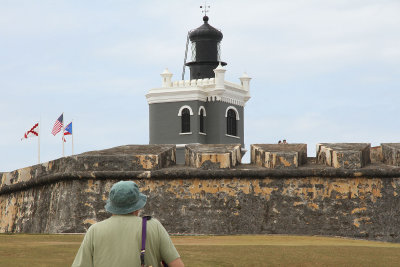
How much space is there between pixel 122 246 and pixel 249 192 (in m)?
13.0

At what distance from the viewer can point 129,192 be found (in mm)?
5086

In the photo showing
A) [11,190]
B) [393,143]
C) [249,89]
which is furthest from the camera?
[249,89]

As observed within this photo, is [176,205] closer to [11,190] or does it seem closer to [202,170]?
[202,170]

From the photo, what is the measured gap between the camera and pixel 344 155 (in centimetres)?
1809

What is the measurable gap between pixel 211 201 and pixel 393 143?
5.37 metres

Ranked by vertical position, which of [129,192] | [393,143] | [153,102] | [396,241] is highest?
[153,102]

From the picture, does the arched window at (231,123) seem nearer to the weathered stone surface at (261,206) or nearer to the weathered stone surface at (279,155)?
the weathered stone surface at (279,155)

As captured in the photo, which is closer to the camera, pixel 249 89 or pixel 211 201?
pixel 211 201

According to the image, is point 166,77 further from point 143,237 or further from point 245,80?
point 143,237

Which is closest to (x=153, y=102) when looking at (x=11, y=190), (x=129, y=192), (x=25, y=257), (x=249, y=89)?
(x=249, y=89)

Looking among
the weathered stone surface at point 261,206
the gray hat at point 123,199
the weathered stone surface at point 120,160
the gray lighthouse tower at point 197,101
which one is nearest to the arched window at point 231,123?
the gray lighthouse tower at point 197,101

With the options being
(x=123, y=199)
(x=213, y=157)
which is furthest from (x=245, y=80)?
(x=123, y=199)

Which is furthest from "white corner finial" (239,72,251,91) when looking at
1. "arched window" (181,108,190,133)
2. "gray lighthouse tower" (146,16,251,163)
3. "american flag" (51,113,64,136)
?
"american flag" (51,113,64,136)

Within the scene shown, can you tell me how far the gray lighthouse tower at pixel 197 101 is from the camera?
56.5m
